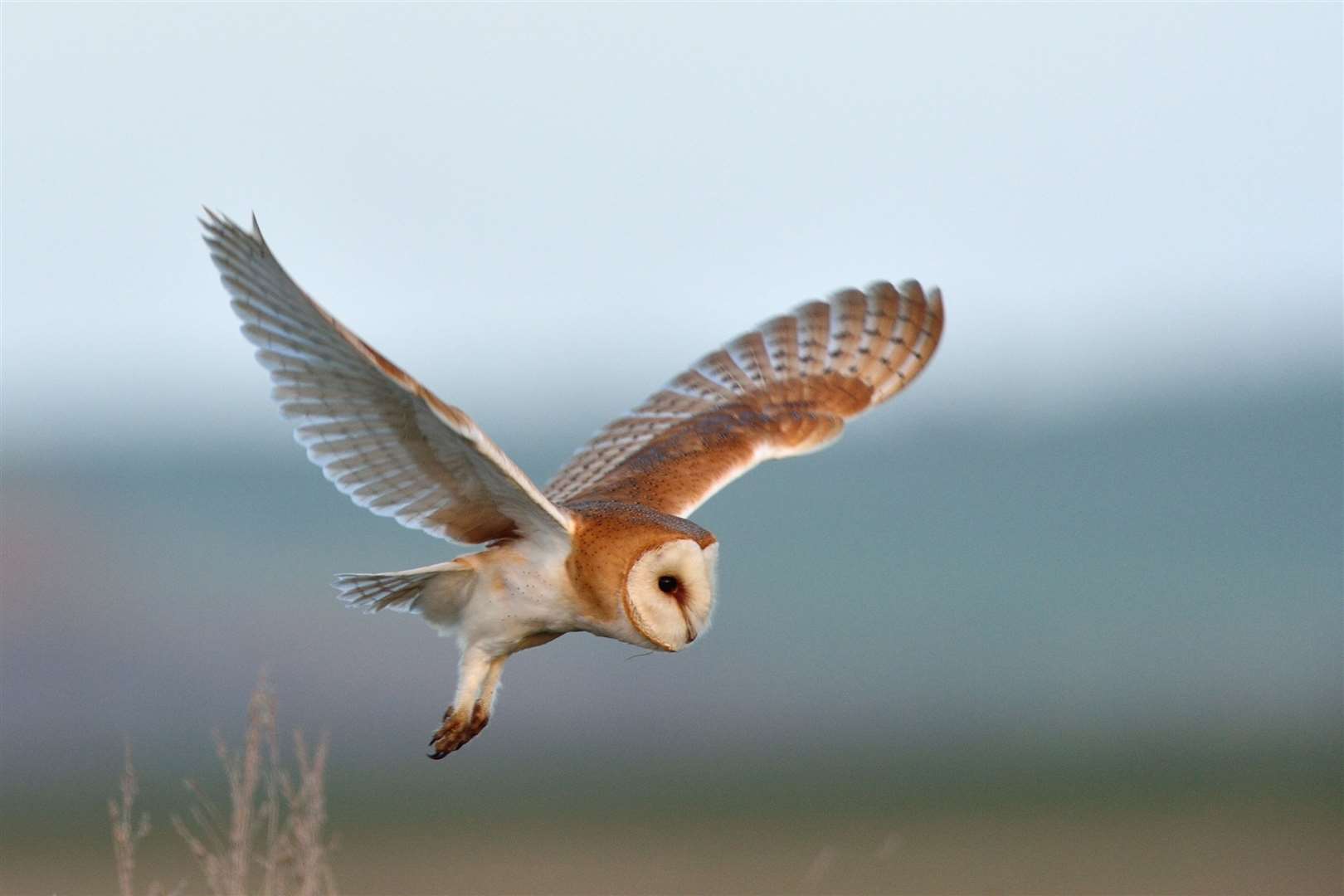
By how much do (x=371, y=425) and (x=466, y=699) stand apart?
2.89 ft

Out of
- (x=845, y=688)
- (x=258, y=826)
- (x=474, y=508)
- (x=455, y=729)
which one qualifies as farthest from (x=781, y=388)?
(x=845, y=688)

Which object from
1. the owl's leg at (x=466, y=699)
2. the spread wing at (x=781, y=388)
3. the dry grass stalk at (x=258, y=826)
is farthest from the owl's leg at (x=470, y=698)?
the spread wing at (x=781, y=388)

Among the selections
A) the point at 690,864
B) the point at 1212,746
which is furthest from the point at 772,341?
the point at 1212,746

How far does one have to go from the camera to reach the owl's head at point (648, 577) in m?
5.40

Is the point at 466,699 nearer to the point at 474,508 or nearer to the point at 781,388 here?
the point at 474,508

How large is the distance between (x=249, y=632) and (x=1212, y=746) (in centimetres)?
1874

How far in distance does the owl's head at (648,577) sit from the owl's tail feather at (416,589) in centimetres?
46

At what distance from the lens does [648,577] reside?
5402mm

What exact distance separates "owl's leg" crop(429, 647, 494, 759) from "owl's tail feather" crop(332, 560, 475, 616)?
181 mm

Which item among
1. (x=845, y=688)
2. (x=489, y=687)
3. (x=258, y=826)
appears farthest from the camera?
(x=845, y=688)

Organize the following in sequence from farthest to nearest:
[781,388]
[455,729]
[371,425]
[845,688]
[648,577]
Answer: [845,688], [781,388], [455,729], [371,425], [648,577]

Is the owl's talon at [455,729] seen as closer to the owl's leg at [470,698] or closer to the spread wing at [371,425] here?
the owl's leg at [470,698]

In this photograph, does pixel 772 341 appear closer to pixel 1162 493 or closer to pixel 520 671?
pixel 520 671

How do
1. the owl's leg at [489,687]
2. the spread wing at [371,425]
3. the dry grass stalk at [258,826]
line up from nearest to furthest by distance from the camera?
the dry grass stalk at [258,826], the spread wing at [371,425], the owl's leg at [489,687]
